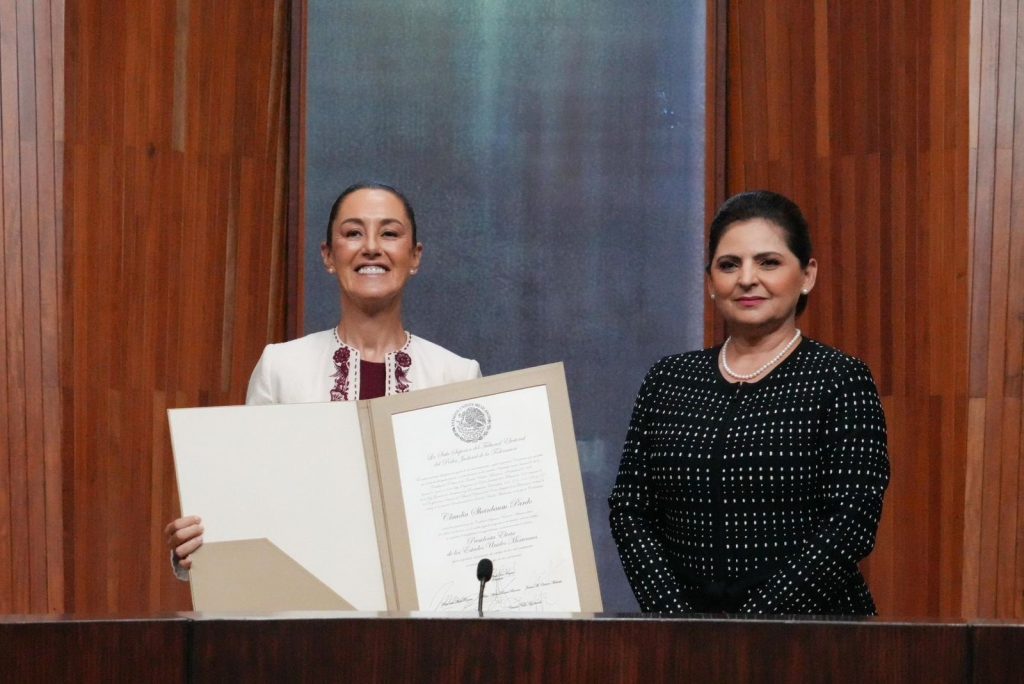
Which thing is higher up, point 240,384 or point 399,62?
point 399,62

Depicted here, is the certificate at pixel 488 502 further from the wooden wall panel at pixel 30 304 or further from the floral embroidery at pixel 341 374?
the wooden wall panel at pixel 30 304

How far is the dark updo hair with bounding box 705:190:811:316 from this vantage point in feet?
7.19

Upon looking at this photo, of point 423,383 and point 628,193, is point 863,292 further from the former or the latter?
point 423,383

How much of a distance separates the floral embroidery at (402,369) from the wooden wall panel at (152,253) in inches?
41.9

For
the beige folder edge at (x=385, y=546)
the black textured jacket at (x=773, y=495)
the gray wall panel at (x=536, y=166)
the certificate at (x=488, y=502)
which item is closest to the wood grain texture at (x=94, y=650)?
the beige folder edge at (x=385, y=546)

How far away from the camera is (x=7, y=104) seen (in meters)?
3.16

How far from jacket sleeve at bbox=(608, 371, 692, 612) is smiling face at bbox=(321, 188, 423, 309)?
51cm

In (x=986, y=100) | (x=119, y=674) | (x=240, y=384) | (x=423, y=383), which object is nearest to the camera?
(x=119, y=674)

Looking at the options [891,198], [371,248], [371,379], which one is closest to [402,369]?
[371,379]

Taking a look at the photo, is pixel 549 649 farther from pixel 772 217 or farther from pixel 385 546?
pixel 772 217

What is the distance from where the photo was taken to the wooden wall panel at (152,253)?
10.6 ft

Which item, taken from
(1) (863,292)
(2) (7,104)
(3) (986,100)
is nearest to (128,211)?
(2) (7,104)

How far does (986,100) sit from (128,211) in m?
2.07

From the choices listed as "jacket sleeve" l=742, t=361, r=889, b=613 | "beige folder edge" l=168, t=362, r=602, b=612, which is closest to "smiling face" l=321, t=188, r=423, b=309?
"beige folder edge" l=168, t=362, r=602, b=612
